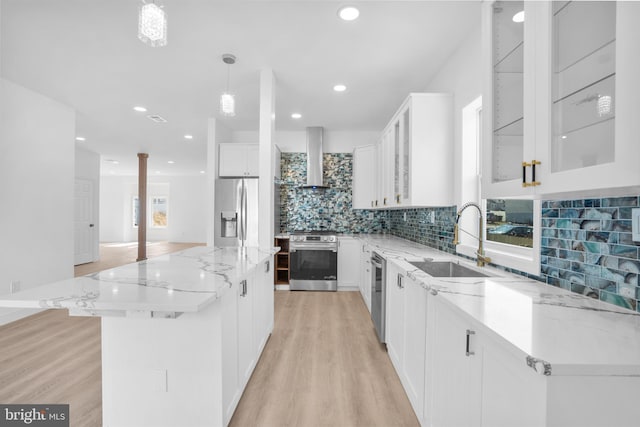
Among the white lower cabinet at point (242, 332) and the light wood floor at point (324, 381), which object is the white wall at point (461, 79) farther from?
the white lower cabinet at point (242, 332)

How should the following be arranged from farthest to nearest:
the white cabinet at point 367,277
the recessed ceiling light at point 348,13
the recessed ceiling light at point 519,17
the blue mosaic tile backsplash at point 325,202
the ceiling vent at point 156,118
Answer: the blue mosaic tile backsplash at point 325,202 < the ceiling vent at point 156,118 < the white cabinet at point 367,277 < the recessed ceiling light at point 348,13 < the recessed ceiling light at point 519,17

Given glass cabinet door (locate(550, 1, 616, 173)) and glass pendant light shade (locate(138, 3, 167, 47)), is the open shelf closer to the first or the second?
glass pendant light shade (locate(138, 3, 167, 47))

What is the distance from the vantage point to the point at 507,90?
130 centimetres

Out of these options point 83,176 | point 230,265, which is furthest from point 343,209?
point 83,176

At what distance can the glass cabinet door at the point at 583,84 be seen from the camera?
2.78ft

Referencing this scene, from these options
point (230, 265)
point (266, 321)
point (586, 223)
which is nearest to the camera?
point (586, 223)

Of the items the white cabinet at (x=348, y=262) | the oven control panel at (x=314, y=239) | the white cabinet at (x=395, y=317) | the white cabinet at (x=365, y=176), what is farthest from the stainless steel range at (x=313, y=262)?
the white cabinet at (x=395, y=317)

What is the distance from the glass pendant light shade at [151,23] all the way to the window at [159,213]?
1105 cm

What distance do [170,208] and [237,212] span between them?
7829mm

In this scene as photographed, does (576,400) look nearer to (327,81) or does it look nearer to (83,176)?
(327,81)

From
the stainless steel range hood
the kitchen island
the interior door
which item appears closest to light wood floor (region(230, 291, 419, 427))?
the kitchen island

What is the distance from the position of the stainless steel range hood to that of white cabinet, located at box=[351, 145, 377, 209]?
63 cm

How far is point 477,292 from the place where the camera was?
1.25 meters

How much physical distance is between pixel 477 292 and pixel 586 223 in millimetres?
546
